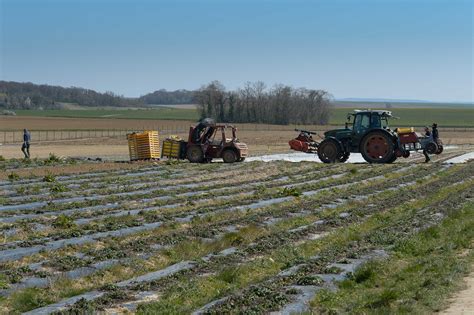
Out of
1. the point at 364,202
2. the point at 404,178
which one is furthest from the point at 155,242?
the point at 404,178

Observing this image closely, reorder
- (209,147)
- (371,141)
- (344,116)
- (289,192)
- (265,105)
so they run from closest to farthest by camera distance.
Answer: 1. (289,192)
2. (371,141)
3. (209,147)
4. (265,105)
5. (344,116)

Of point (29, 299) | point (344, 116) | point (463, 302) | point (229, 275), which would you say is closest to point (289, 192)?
point (229, 275)

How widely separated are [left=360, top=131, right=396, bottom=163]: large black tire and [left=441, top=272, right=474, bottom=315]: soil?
20018mm

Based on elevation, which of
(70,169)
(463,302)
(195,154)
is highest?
(195,154)

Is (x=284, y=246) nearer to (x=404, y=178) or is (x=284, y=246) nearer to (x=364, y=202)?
(x=364, y=202)

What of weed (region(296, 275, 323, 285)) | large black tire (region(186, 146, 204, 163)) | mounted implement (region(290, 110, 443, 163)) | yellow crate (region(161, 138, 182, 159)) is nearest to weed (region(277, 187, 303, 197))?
mounted implement (region(290, 110, 443, 163))

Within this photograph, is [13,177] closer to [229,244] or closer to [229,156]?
[229,156]

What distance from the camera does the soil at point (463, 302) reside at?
9.48m

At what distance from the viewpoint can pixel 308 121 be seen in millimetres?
108688

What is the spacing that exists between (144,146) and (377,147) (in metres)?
9.71

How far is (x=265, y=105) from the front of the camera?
365 ft

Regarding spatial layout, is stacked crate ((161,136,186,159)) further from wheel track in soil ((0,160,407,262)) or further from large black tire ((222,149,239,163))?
wheel track in soil ((0,160,407,262))

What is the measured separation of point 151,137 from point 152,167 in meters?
5.13

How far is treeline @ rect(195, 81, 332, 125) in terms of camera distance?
109375 millimetres
